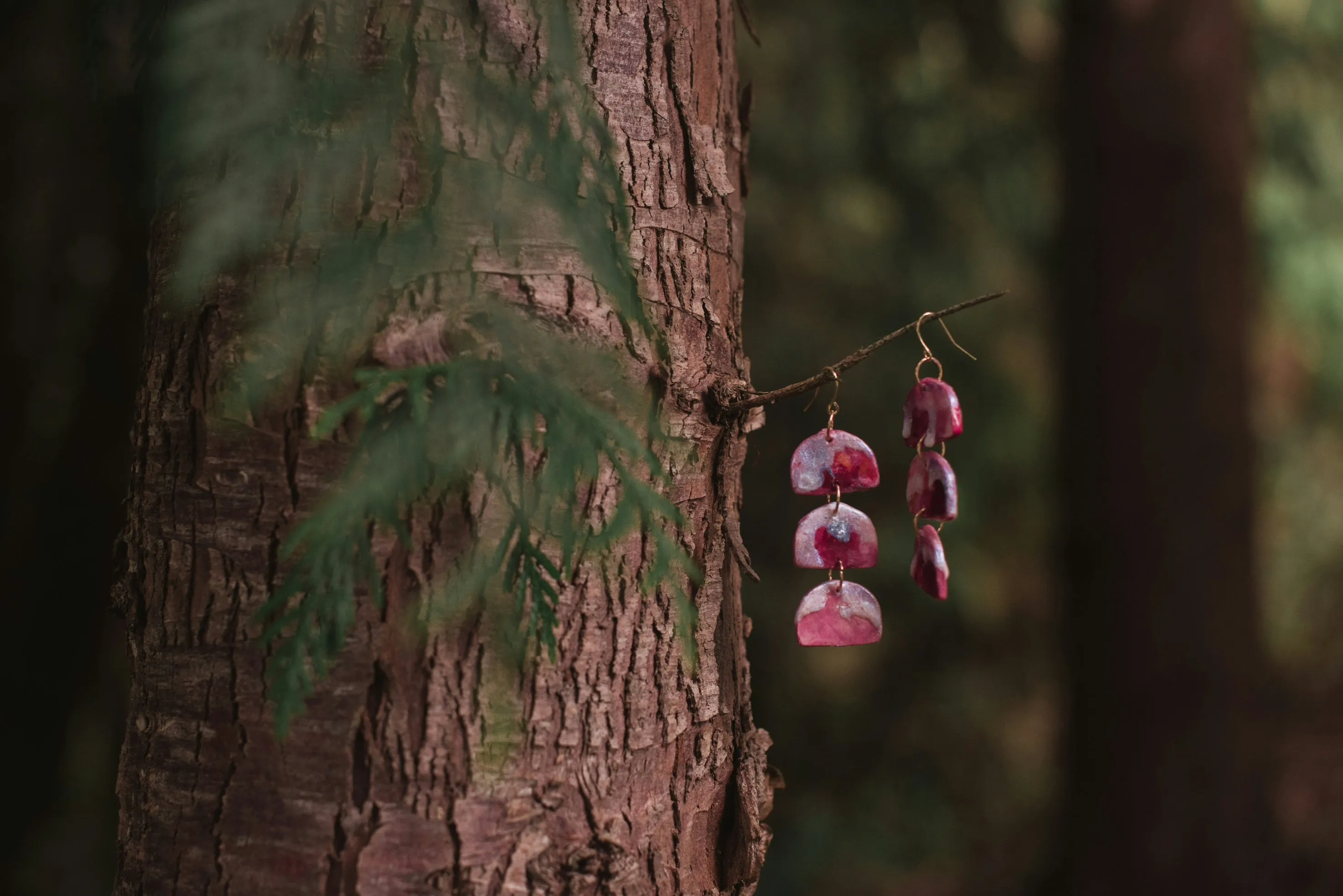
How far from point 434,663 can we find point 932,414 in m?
0.49

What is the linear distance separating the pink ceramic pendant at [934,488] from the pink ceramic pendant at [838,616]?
0.11 m

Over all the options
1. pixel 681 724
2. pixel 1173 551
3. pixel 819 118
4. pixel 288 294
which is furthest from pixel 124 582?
pixel 819 118

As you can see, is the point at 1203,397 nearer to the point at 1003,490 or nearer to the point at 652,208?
the point at 1003,490

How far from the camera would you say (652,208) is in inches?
36.7

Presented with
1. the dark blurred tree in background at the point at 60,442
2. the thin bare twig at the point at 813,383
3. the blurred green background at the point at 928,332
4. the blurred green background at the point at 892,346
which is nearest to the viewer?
the thin bare twig at the point at 813,383

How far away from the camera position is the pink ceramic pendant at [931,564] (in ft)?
3.53

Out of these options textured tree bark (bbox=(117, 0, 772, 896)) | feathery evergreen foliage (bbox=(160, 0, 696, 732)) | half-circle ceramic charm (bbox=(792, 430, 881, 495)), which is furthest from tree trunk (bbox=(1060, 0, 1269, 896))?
feathery evergreen foliage (bbox=(160, 0, 696, 732))

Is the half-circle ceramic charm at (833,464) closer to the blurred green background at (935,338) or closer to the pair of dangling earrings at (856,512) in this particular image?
the pair of dangling earrings at (856,512)

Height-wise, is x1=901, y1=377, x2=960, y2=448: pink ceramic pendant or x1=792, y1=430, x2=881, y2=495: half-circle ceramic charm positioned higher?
x1=901, y1=377, x2=960, y2=448: pink ceramic pendant

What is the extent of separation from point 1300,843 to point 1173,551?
230 centimetres

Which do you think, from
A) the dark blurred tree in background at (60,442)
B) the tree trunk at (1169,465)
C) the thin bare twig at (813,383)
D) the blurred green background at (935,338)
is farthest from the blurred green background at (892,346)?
the thin bare twig at (813,383)

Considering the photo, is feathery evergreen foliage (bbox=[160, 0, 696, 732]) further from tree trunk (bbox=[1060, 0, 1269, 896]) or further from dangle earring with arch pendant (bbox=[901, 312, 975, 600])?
tree trunk (bbox=[1060, 0, 1269, 896])

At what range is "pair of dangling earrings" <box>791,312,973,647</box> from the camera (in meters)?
1.00

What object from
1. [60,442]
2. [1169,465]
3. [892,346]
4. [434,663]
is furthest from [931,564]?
[892,346]
